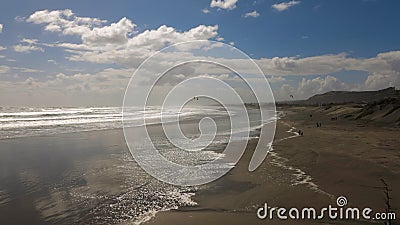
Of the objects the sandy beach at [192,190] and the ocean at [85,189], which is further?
the ocean at [85,189]

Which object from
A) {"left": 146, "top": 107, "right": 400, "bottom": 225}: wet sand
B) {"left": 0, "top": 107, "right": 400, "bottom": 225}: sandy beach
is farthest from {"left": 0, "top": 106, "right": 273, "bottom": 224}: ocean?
{"left": 146, "top": 107, "right": 400, "bottom": 225}: wet sand

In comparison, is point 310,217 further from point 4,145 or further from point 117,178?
point 4,145

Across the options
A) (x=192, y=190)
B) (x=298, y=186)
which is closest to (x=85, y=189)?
(x=192, y=190)

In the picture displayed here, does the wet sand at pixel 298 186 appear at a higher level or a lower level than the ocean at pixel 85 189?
lower

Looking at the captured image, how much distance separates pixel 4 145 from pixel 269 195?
74.3 ft

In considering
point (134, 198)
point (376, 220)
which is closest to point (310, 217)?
point (376, 220)

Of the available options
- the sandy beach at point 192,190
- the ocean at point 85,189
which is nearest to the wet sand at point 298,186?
the sandy beach at point 192,190

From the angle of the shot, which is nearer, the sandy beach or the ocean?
the sandy beach

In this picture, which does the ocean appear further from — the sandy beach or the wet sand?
the wet sand

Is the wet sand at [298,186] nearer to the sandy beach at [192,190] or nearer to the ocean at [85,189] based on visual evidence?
the sandy beach at [192,190]

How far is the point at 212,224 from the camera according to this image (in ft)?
27.8

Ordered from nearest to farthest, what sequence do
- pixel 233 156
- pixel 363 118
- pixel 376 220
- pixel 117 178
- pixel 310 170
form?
pixel 376 220, pixel 117 178, pixel 310 170, pixel 233 156, pixel 363 118

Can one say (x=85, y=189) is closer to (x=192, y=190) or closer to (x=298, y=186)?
(x=192, y=190)

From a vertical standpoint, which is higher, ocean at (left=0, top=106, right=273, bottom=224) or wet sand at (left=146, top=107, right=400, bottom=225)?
ocean at (left=0, top=106, right=273, bottom=224)
